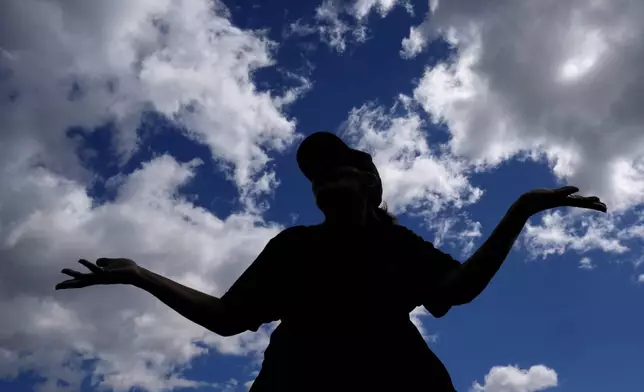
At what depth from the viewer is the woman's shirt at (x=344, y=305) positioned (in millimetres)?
3318

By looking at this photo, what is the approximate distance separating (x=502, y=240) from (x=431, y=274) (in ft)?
1.53

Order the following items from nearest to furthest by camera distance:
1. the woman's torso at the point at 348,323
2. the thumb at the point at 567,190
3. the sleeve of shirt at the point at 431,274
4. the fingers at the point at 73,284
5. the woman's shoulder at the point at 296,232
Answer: the woman's torso at the point at 348,323 → the fingers at the point at 73,284 → the thumb at the point at 567,190 → the sleeve of shirt at the point at 431,274 → the woman's shoulder at the point at 296,232

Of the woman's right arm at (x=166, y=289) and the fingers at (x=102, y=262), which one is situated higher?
the fingers at (x=102, y=262)

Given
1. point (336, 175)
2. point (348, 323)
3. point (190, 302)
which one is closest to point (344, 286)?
point (348, 323)

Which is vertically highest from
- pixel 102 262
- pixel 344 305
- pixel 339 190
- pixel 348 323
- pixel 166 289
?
pixel 339 190

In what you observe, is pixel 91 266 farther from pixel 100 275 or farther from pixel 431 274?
pixel 431 274

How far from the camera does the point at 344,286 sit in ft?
11.7

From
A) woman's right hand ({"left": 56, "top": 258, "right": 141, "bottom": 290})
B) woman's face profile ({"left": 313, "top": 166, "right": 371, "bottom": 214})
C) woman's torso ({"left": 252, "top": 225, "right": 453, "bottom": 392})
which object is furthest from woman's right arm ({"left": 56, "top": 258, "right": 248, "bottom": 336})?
woman's face profile ({"left": 313, "top": 166, "right": 371, "bottom": 214})

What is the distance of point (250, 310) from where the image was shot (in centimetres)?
372

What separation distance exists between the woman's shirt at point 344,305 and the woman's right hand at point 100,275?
1.93ft

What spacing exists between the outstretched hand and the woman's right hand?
223cm

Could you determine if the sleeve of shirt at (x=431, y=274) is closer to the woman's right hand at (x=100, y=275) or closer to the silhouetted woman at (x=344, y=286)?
the silhouetted woman at (x=344, y=286)

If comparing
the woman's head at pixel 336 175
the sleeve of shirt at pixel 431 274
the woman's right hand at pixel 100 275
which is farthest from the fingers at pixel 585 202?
the woman's right hand at pixel 100 275

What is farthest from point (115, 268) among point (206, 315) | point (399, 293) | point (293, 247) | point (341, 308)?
point (399, 293)
